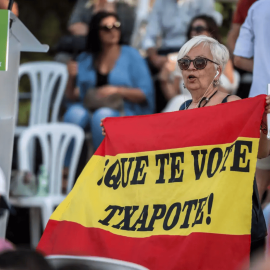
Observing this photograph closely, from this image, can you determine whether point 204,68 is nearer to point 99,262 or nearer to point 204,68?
point 204,68

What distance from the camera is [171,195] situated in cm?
344

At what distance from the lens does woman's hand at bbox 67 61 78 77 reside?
23.1 feet

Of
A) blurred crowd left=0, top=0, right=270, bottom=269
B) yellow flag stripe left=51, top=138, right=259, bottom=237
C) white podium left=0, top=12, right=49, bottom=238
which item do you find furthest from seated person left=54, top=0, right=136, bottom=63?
yellow flag stripe left=51, top=138, right=259, bottom=237

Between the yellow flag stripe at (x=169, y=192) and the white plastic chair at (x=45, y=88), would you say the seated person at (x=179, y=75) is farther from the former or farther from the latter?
the yellow flag stripe at (x=169, y=192)

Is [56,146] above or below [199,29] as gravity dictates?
below

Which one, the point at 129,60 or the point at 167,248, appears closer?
the point at 167,248

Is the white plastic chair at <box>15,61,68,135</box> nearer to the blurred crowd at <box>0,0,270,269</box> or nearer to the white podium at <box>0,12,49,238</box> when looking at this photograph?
the blurred crowd at <box>0,0,270,269</box>

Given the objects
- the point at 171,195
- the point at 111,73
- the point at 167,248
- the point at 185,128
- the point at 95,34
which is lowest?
the point at 167,248

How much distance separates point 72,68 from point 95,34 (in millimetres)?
545

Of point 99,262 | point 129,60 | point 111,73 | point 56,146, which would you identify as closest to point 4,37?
point 99,262

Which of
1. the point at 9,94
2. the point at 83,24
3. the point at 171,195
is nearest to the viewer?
the point at 171,195

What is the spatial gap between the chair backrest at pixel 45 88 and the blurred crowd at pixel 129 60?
14 centimetres

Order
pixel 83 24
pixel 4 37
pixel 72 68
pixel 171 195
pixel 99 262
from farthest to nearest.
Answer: pixel 83 24, pixel 72 68, pixel 4 37, pixel 171 195, pixel 99 262

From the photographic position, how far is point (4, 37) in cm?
363
